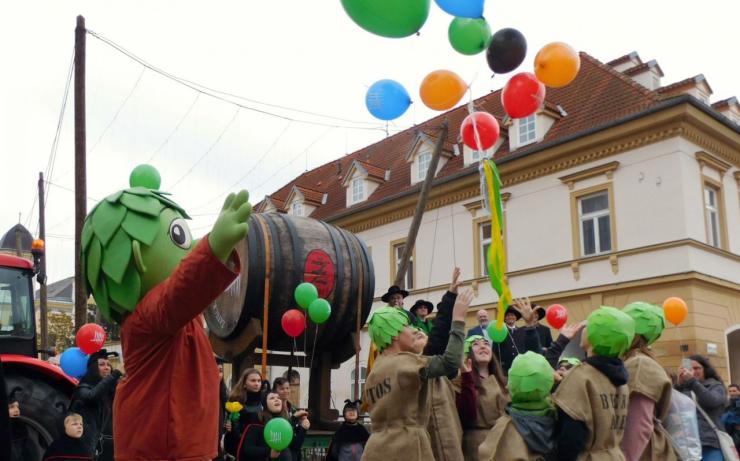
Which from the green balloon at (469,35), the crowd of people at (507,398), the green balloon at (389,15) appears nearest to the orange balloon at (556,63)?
the green balloon at (469,35)

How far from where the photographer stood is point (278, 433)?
6102mm

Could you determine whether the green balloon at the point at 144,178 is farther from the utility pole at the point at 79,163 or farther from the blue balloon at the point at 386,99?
the utility pole at the point at 79,163

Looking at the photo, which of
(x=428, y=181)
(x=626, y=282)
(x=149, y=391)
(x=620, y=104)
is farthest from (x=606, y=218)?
(x=149, y=391)

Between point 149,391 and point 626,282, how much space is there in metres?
15.4

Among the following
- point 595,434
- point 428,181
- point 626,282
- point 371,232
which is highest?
point 371,232

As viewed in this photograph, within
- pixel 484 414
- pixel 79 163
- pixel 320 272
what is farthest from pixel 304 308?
pixel 79 163

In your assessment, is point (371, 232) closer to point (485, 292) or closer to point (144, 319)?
point (485, 292)

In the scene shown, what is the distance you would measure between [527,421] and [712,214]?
50.1 ft

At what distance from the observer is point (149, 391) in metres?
3.02

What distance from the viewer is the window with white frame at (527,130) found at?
65.5 ft

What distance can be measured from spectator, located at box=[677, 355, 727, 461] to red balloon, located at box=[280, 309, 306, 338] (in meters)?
3.76

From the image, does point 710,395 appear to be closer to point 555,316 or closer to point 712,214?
point 555,316

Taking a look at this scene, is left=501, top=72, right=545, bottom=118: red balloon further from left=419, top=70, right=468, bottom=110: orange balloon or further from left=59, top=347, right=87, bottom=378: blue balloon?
left=59, top=347, right=87, bottom=378: blue balloon

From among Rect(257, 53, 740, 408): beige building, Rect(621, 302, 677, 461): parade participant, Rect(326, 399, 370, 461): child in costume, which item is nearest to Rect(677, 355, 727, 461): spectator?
Rect(621, 302, 677, 461): parade participant
